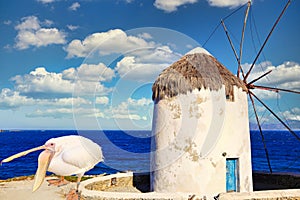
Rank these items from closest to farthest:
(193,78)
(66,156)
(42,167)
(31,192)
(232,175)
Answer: (42,167)
(66,156)
(193,78)
(232,175)
(31,192)

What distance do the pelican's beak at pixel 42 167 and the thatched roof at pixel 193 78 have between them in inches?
248

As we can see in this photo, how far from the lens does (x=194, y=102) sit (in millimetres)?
8195

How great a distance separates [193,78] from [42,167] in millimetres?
6558

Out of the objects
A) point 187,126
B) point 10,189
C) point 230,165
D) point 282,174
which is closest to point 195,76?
point 187,126

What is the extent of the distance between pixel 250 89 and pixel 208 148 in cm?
256

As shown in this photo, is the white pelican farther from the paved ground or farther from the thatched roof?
the paved ground

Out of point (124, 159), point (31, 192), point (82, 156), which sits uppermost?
point (82, 156)

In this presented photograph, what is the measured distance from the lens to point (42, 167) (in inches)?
83.1

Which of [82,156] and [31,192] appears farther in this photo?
[31,192]

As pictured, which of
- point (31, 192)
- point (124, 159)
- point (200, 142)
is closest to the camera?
point (200, 142)

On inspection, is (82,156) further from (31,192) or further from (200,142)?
(31,192)

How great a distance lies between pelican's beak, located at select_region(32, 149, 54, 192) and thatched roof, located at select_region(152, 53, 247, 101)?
630 centimetres

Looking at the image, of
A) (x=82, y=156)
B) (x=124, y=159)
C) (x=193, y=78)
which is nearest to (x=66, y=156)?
(x=82, y=156)

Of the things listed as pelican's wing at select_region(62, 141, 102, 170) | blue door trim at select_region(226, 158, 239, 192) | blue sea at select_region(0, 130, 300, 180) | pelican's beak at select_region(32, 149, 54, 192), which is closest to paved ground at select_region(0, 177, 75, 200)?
blue sea at select_region(0, 130, 300, 180)
